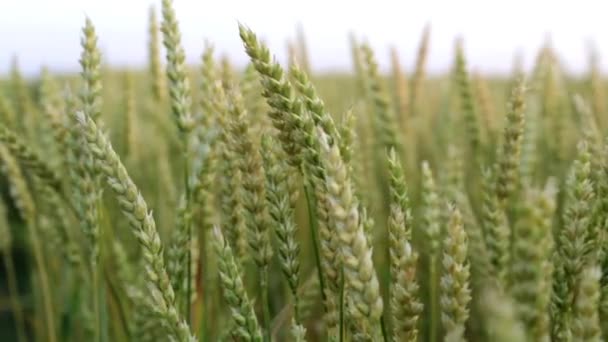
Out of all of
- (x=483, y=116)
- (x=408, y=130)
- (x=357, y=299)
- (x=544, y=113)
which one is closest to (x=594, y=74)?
(x=544, y=113)

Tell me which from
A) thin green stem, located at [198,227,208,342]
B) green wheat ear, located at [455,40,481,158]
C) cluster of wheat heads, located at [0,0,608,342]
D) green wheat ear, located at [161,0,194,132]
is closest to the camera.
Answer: cluster of wheat heads, located at [0,0,608,342]

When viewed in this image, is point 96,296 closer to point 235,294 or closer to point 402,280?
point 235,294

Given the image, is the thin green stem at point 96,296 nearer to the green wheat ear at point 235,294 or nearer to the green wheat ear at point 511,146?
the green wheat ear at point 235,294

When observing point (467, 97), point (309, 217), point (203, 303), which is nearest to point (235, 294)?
point (309, 217)

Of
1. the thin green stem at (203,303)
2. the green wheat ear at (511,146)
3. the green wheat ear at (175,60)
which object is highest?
the green wheat ear at (175,60)

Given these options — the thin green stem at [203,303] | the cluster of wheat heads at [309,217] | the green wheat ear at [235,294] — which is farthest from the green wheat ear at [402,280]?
the thin green stem at [203,303]

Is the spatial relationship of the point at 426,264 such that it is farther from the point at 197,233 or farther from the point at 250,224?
the point at 250,224

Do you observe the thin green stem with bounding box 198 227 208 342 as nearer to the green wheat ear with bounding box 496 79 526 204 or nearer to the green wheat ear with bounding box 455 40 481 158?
the green wheat ear with bounding box 496 79 526 204

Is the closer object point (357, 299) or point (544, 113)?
point (357, 299)

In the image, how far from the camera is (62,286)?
1.61 meters

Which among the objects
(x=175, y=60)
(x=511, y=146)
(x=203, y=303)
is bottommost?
(x=203, y=303)

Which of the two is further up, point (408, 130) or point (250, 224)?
point (408, 130)

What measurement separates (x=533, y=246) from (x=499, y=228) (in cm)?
34

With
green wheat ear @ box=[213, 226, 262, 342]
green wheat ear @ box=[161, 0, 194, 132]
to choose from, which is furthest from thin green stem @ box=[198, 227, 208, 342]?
green wheat ear @ box=[213, 226, 262, 342]
